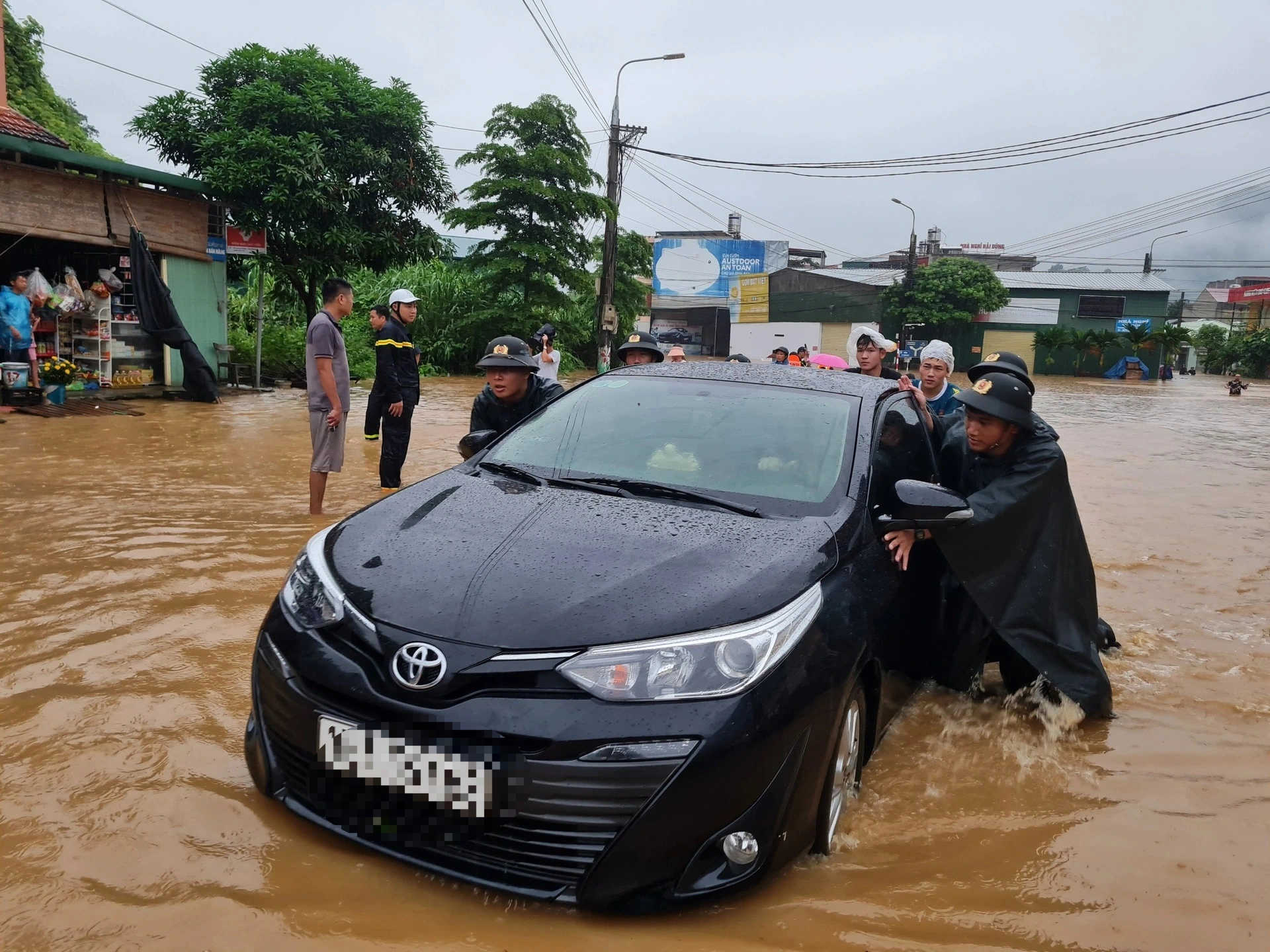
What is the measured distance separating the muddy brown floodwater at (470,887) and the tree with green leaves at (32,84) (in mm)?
23049

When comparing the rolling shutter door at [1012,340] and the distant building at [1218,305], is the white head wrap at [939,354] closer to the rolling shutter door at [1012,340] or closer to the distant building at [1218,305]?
the rolling shutter door at [1012,340]

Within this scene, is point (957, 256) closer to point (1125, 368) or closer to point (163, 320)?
point (1125, 368)

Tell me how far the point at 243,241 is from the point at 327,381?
1026cm

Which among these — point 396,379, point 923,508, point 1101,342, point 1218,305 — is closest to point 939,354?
point 923,508

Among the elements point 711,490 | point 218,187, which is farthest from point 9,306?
point 711,490

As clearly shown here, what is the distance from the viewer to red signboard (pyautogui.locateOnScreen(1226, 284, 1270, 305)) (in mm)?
62219

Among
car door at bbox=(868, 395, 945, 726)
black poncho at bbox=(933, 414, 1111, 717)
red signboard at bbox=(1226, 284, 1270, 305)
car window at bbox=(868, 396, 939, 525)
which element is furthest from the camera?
red signboard at bbox=(1226, 284, 1270, 305)

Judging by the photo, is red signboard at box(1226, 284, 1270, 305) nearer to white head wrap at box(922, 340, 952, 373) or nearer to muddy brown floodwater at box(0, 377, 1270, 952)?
white head wrap at box(922, 340, 952, 373)

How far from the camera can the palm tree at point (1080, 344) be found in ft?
167

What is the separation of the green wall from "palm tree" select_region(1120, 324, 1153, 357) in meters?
47.7

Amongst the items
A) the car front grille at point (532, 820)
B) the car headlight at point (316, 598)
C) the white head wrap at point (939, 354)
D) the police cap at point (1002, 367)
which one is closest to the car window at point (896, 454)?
the police cap at point (1002, 367)

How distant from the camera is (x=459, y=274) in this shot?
2617cm

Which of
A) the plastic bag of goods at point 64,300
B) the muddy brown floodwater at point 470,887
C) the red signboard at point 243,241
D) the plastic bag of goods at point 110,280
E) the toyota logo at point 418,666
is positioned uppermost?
the red signboard at point 243,241

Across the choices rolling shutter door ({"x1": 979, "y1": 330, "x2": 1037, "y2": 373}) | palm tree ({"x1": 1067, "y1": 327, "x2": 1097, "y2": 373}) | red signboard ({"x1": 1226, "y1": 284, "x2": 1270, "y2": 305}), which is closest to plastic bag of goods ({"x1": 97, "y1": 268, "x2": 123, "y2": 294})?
palm tree ({"x1": 1067, "y1": 327, "x2": 1097, "y2": 373})
